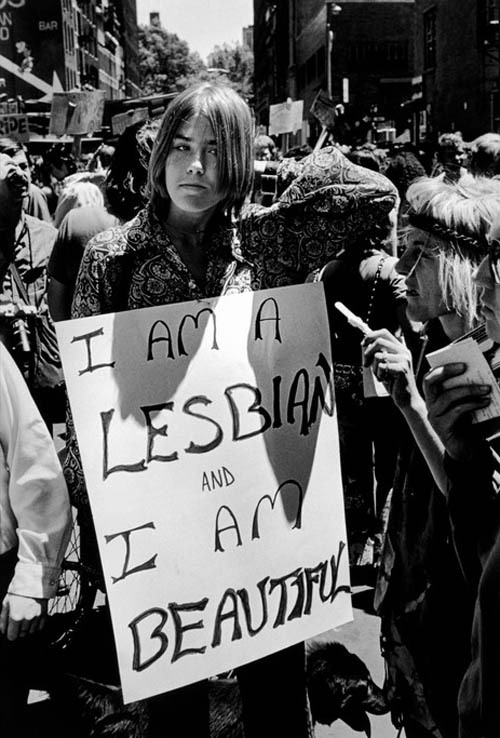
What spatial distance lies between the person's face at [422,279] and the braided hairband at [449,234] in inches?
0.8

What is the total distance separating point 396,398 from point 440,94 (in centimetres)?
3249

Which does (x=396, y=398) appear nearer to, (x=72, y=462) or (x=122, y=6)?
(x=72, y=462)

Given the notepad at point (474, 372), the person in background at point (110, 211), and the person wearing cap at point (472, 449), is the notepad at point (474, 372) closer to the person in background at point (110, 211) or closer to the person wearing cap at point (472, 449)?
the person wearing cap at point (472, 449)

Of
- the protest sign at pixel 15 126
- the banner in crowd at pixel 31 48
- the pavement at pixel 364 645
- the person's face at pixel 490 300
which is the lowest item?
the pavement at pixel 364 645

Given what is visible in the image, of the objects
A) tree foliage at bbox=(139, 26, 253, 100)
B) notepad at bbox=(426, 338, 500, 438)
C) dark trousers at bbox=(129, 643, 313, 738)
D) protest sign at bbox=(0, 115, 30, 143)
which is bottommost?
dark trousers at bbox=(129, 643, 313, 738)

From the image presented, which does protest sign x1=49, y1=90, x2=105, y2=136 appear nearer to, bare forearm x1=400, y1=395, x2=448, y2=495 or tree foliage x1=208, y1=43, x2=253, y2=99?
bare forearm x1=400, y1=395, x2=448, y2=495

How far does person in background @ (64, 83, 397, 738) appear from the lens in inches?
92.4

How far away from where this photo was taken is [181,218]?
2443mm

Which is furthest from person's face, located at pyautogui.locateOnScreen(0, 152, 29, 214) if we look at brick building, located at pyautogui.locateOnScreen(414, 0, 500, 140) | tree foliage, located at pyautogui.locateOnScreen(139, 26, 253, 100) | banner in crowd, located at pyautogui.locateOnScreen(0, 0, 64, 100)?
tree foliage, located at pyautogui.locateOnScreen(139, 26, 253, 100)

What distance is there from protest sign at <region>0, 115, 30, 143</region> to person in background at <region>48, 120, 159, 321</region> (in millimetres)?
12177

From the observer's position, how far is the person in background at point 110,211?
3.70m

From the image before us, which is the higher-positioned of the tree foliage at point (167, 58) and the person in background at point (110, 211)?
the tree foliage at point (167, 58)

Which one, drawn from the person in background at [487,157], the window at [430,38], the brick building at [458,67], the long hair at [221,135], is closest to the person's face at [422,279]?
the long hair at [221,135]

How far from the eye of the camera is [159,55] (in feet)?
419
